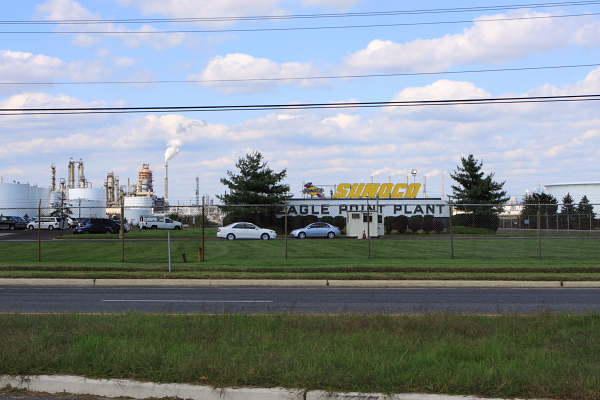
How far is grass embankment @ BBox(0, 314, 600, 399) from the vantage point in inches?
216

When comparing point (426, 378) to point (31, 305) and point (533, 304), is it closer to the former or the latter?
point (533, 304)

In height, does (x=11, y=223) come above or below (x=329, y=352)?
above

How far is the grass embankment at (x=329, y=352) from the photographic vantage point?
549cm

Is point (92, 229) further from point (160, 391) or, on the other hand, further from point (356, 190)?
point (160, 391)

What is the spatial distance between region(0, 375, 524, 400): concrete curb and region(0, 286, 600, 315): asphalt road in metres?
4.26

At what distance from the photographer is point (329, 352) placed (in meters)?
6.41

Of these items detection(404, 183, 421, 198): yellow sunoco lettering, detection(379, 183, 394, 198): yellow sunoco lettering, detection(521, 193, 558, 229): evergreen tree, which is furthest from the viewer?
detection(379, 183, 394, 198): yellow sunoco lettering

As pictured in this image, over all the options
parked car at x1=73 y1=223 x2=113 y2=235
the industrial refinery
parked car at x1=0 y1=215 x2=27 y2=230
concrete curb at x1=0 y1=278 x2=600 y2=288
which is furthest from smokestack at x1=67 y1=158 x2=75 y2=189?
concrete curb at x1=0 y1=278 x2=600 y2=288

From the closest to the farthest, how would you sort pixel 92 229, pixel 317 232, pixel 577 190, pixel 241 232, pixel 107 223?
1. pixel 241 232
2. pixel 317 232
3. pixel 92 229
4. pixel 107 223
5. pixel 577 190

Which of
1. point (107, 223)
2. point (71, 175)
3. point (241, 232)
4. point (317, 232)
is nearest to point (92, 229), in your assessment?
point (107, 223)

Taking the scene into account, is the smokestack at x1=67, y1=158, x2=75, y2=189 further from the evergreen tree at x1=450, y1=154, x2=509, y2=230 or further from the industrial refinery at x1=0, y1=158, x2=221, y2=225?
the evergreen tree at x1=450, y1=154, x2=509, y2=230

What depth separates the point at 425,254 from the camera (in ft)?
82.2

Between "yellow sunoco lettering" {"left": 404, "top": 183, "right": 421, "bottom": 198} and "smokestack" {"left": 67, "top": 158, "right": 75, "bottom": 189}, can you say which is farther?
"smokestack" {"left": 67, "top": 158, "right": 75, "bottom": 189}

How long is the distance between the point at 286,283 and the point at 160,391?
10.7 meters
